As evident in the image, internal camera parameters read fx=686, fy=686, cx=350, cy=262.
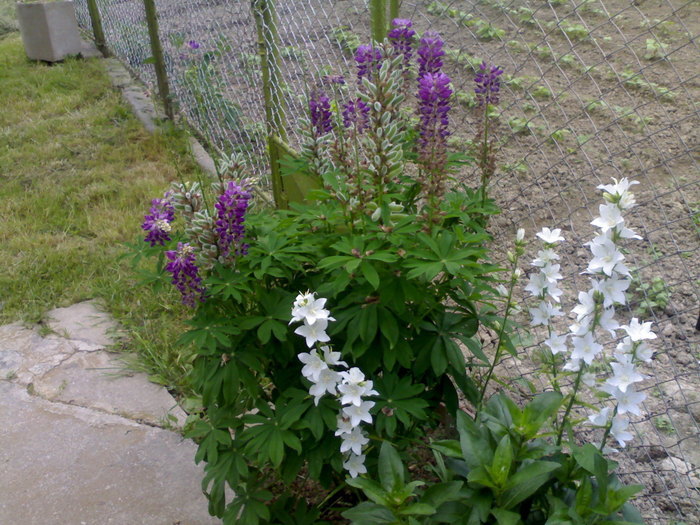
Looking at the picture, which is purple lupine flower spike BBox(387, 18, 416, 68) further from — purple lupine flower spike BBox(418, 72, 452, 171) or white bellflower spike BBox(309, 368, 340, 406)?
white bellflower spike BBox(309, 368, 340, 406)

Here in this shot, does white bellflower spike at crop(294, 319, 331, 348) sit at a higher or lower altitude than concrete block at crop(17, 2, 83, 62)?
higher

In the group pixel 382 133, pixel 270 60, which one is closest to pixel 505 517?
pixel 382 133

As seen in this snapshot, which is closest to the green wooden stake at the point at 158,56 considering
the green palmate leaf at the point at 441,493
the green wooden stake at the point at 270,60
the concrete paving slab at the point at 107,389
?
the green wooden stake at the point at 270,60

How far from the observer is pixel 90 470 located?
254 cm

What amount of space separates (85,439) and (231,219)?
1382 mm

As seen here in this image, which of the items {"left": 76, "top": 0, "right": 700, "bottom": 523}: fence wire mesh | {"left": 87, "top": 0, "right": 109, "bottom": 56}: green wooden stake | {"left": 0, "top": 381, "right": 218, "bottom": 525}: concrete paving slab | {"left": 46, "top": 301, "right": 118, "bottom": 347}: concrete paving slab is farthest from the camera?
{"left": 87, "top": 0, "right": 109, "bottom": 56}: green wooden stake

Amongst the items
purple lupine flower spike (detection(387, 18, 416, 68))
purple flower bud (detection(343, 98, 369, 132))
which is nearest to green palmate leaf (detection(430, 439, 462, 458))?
purple flower bud (detection(343, 98, 369, 132))

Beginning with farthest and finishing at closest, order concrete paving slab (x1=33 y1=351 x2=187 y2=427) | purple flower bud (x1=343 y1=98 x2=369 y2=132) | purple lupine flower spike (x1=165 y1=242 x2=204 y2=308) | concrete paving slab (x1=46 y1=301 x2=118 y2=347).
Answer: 1. concrete paving slab (x1=46 y1=301 x2=118 y2=347)
2. concrete paving slab (x1=33 y1=351 x2=187 y2=427)
3. purple flower bud (x1=343 y1=98 x2=369 y2=132)
4. purple lupine flower spike (x1=165 y1=242 x2=204 y2=308)

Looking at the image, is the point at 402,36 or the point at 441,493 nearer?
the point at 441,493

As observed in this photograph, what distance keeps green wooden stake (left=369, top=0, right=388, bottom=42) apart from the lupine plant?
0.56 metres

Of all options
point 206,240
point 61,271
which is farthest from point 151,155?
point 206,240

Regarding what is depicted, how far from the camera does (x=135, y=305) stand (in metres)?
3.52

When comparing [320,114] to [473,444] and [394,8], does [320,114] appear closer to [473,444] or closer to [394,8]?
[394,8]

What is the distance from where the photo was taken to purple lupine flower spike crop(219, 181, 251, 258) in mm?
1842
